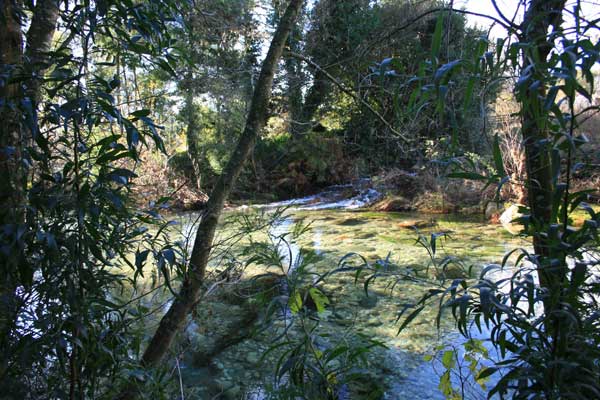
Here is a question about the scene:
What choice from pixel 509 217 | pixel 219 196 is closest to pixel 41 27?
pixel 219 196

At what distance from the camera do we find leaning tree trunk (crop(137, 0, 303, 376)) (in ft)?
7.16

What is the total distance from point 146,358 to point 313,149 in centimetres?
1245

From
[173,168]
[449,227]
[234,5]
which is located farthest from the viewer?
[173,168]

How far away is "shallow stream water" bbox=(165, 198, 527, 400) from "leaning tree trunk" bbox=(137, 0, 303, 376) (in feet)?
1.48

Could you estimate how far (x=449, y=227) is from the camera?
8281 millimetres

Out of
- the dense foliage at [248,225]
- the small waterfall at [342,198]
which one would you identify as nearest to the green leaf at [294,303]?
the dense foliage at [248,225]

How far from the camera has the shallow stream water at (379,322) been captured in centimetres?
291

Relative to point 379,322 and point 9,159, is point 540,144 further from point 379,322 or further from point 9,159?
point 379,322

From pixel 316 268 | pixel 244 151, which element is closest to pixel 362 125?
pixel 316 268

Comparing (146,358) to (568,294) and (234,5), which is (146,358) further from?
(234,5)

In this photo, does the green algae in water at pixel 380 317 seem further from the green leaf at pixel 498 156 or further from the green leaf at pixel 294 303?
the green leaf at pixel 498 156

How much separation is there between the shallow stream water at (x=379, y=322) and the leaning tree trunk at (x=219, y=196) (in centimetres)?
45

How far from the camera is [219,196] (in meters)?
2.28

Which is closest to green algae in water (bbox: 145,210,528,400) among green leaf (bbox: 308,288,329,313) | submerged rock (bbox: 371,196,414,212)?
green leaf (bbox: 308,288,329,313)
